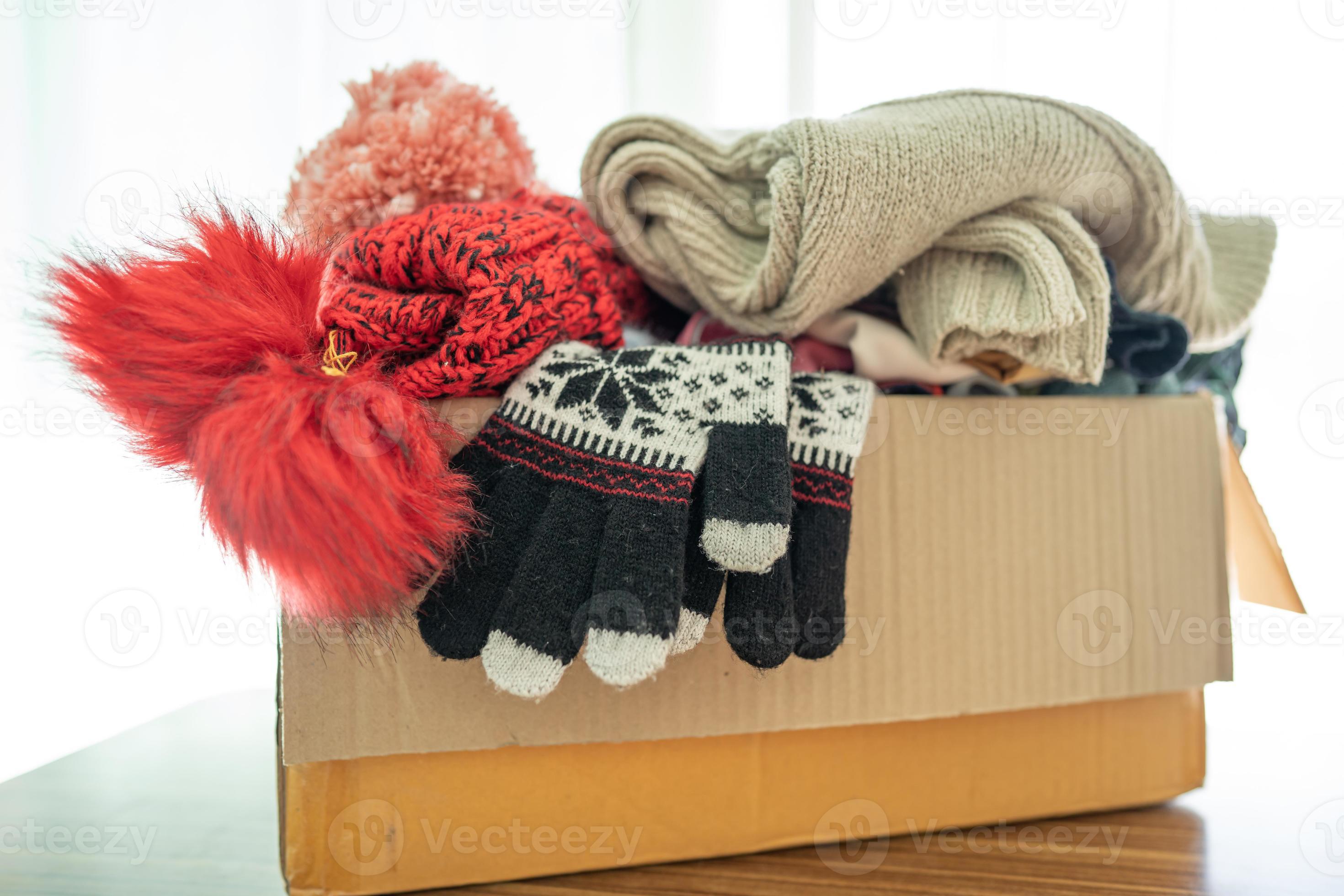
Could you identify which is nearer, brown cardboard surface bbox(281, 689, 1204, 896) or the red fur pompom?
the red fur pompom

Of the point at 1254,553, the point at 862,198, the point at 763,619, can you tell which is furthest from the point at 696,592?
the point at 1254,553

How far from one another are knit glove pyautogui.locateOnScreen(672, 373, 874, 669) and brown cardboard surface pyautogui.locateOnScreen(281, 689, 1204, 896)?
107 millimetres

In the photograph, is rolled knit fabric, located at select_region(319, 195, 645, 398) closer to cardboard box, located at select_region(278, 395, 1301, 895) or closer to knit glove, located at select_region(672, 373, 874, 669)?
cardboard box, located at select_region(278, 395, 1301, 895)

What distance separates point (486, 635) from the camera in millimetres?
376

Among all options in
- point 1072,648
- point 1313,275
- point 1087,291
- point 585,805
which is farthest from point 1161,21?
point 585,805

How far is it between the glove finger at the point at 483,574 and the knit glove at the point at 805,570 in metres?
0.09

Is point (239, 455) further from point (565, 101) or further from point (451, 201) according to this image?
point (565, 101)

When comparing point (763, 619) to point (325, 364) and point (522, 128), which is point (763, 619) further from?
point (522, 128)

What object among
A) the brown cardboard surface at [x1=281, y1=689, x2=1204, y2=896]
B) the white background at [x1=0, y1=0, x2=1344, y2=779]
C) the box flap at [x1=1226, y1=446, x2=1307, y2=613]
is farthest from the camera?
the white background at [x1=0, y1=0, x2=1344, y2=779]

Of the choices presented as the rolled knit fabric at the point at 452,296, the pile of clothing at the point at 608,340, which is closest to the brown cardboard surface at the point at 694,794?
the pile of clothing at the point at 608,340

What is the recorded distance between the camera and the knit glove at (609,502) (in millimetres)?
353

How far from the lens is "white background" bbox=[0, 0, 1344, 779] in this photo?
742mm

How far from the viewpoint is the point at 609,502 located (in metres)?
0.38

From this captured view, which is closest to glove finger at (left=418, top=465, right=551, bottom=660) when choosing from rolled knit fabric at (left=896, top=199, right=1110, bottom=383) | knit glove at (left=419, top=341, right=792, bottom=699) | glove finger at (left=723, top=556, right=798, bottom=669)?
knit glove at (left=419, top=341, right=792, bottom=699)
